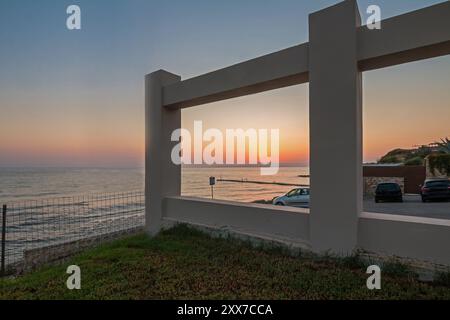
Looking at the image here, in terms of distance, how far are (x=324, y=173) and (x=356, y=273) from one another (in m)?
1.49

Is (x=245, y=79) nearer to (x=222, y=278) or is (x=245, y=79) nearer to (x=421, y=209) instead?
(x=222, y=278)

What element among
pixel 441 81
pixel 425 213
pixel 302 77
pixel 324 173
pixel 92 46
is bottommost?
Result: pixel 425 213

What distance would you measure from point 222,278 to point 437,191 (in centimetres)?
1505

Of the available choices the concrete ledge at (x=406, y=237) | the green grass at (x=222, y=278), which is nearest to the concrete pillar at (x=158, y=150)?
the green grass at (x=222, y=278)

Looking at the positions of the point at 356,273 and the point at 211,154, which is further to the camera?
the point at 211,154

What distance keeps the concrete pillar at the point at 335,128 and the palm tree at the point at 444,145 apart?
2241 cm

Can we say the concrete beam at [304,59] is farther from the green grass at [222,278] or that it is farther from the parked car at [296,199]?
the parked car at [296,199]

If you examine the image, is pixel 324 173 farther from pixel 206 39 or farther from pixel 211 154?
pixel 206 39

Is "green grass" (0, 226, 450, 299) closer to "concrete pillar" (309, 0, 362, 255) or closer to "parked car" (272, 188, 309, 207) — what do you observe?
"concrete pillar" (309, 0, 362, 255)

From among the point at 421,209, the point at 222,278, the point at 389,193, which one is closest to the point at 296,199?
the point at 421,209

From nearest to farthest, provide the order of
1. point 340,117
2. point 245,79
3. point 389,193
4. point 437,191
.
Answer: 1. point 340,117
2. point 245,79
3. point 437,191
4. point 389,193

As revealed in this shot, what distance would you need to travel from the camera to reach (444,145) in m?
21.6
